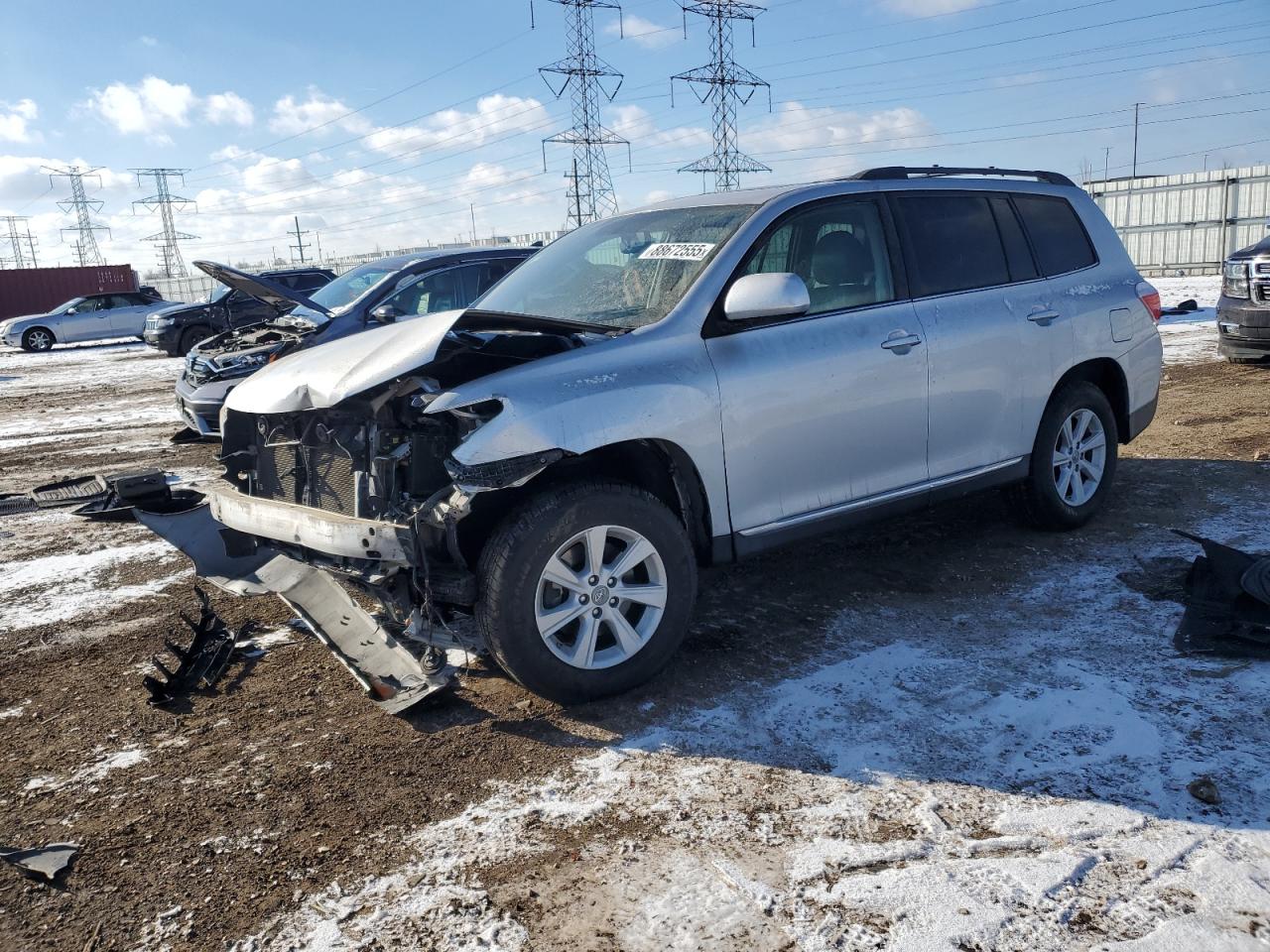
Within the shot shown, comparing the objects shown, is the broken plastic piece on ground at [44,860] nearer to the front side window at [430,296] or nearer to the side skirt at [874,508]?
the side skirt at [874,508]

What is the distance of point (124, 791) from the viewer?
324 cm

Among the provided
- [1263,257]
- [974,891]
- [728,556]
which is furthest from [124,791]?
[1263,257]

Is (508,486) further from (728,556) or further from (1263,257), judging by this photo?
(1263,257)

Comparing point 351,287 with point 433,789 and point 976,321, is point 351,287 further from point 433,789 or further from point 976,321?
point 433,789

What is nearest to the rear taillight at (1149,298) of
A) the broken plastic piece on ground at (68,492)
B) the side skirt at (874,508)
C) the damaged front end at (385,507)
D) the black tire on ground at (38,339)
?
the side skirt at (874,508)

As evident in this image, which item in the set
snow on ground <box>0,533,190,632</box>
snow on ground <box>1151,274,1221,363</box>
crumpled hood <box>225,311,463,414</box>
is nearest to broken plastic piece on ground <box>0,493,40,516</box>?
snow on ground <box>0,533,190,632</box>

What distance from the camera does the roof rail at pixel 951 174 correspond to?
4.76m

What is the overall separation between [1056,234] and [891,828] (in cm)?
391

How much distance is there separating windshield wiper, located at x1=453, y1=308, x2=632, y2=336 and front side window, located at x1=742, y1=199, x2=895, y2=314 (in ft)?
2.20

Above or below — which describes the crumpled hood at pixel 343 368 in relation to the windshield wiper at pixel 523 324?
below

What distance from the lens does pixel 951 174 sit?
5.10 metres

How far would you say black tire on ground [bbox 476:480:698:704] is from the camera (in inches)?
133

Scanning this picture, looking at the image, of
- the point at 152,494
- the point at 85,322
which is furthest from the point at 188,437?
the point at 85,322

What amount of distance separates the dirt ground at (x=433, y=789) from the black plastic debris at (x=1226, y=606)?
0.63 meters
